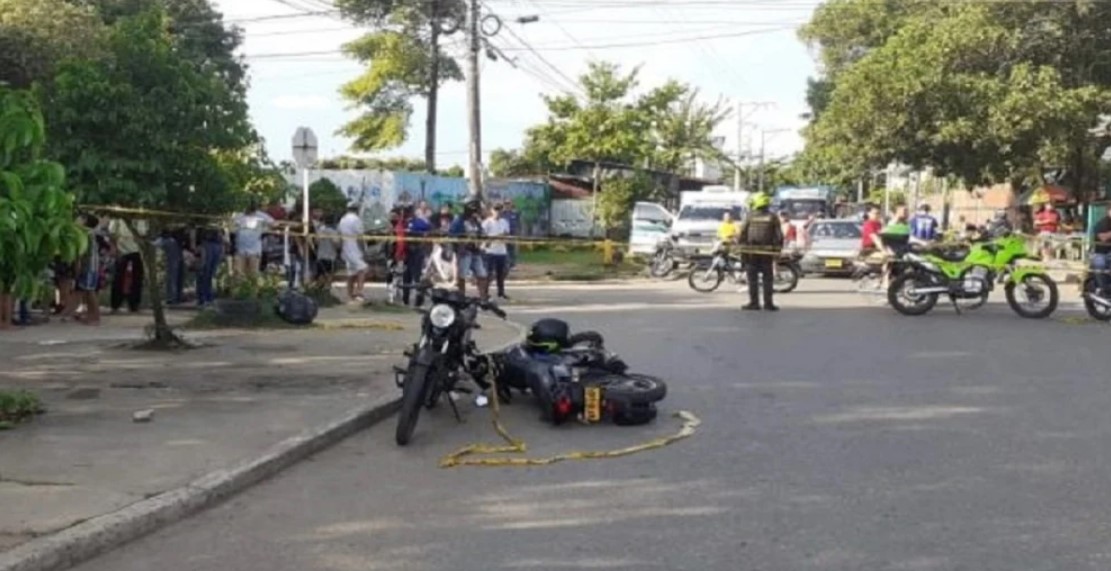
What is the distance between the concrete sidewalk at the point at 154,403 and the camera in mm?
7527

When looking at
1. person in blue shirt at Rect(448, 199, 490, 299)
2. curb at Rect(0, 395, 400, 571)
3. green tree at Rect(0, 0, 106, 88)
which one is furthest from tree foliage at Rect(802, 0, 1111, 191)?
curb at Rect(0, 395, 400, 571)

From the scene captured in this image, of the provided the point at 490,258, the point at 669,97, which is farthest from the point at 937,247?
the point at 669,97

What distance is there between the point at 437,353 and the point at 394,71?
39.1m

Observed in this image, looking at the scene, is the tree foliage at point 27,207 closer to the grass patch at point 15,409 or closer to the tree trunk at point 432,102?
the grass patch at point 15,409

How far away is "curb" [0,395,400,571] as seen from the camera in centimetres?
618

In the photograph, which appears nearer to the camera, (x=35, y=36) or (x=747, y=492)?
(x=747, y=492)

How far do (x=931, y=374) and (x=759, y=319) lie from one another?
6229 mm

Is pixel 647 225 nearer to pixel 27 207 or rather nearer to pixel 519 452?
pixel 519 452

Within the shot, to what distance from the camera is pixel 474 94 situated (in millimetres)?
32125

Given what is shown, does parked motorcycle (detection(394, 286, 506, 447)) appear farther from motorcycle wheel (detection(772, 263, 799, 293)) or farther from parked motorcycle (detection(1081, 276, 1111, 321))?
motorcycle wheel (detection(772, 263, 799, 293))

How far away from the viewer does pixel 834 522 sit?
23.1 ft

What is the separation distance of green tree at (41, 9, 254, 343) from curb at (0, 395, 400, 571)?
451cm

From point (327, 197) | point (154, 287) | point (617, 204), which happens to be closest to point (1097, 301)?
point (154, 287)

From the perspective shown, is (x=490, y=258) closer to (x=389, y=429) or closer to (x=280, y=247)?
(x=280, y=247)
